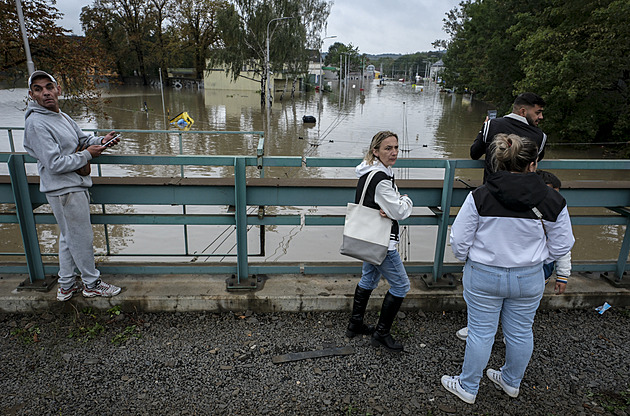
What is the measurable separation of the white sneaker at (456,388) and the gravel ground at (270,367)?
0.11 ft

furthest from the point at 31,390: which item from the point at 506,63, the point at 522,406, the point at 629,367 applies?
the point at 506,63

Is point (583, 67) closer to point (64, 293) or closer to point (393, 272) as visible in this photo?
point (393, 272)

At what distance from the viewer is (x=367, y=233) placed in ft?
9.55

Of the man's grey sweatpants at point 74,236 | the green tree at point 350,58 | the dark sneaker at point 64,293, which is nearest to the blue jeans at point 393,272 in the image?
the man's grey sweatpants at point 74,236

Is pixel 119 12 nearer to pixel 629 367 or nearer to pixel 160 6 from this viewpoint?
pixel 160 6

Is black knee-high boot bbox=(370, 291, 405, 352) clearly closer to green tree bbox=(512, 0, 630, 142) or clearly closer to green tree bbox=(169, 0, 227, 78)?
green tree bbox=(512, 0, 630, 142)

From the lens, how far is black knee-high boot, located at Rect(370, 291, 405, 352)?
315cm

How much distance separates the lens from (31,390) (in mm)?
2705

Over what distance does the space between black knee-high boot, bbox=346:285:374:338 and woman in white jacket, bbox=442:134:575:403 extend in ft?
2.79

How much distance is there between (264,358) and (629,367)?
2.62 m

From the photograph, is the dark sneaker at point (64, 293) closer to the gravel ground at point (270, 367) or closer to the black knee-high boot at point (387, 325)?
the gravel ground at point (270, 367)

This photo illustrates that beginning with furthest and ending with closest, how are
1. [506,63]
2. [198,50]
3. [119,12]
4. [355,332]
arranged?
[198,50], [119,12], [506,63], [355,332]

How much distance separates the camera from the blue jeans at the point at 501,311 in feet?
8.06

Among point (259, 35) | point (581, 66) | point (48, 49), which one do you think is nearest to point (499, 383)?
point (48, 49)
